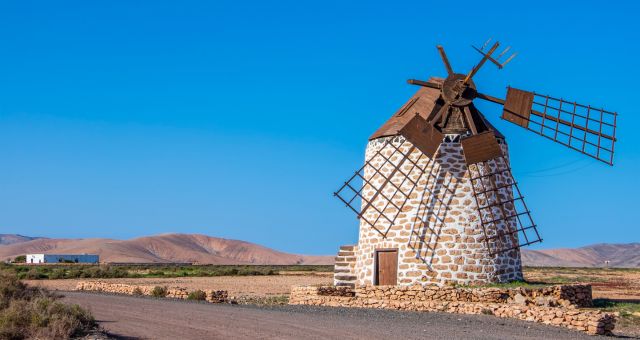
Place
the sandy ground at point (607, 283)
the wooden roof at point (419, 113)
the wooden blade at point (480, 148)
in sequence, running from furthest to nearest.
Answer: the sandy ground at point (607, 283), the wooden roof at point (419, 113), the wooden blade at point (480, 148)

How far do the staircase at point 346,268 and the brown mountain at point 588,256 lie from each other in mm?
98180

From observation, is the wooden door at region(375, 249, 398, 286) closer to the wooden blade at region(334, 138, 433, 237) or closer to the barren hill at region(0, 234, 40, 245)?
the wooden blade at region(334, 138, 433, 237)

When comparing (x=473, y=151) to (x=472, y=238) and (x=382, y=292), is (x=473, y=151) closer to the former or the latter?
(x=472, y=238)

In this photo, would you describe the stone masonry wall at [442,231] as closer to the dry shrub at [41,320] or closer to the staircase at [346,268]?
the staircase at [346,268]

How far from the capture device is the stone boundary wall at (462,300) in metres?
12.9

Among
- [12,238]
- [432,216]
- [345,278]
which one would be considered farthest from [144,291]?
[12,238]

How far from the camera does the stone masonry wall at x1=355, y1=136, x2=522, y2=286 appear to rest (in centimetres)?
1738

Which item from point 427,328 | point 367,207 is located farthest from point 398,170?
point 427,328

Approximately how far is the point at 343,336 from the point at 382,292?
6850 mm

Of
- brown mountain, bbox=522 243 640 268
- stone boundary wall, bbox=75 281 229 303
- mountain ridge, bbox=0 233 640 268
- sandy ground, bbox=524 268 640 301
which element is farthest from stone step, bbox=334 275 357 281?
brown mountain, bbox=522 243 640 268

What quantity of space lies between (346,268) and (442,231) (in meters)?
3.69

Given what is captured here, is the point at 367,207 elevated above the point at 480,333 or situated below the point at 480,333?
above

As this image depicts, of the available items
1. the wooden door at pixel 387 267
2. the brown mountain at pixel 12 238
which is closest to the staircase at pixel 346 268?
the wooden door at pixel 387 267

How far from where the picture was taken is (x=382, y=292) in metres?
16.9
